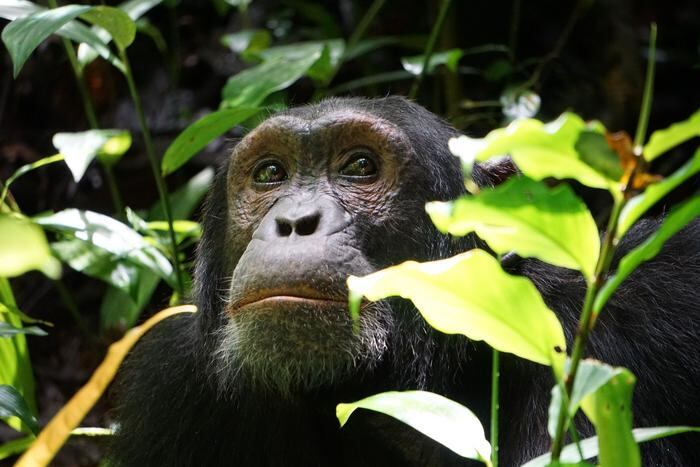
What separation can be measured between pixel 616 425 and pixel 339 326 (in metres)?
1.38

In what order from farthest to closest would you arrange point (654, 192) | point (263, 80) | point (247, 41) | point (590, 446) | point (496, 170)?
point (247, 41) → point (263, 80) → point (496, 170) → point (590, 446) → point (654, 192)

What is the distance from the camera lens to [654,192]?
1367 mm

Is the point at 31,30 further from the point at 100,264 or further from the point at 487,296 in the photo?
the point at 487,296

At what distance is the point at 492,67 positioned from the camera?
596 centimetres

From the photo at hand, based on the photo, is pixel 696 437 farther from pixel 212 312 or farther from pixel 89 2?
pixel 89 2

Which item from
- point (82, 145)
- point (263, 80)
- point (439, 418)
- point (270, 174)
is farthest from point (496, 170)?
point (439, 418)

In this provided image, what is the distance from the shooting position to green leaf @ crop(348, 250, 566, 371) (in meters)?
1.55

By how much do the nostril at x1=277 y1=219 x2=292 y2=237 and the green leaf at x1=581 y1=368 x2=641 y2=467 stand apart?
1485 mm

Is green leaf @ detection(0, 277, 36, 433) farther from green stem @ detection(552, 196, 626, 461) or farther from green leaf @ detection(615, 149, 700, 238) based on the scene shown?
green leaf @ detection(615, 149, 700, 238)

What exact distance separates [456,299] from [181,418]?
218cm

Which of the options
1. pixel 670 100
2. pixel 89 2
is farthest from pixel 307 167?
pixel 670 100

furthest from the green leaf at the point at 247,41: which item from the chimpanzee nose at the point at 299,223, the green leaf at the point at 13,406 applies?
the green leaf at the point at 13,406

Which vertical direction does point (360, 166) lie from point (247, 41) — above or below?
below

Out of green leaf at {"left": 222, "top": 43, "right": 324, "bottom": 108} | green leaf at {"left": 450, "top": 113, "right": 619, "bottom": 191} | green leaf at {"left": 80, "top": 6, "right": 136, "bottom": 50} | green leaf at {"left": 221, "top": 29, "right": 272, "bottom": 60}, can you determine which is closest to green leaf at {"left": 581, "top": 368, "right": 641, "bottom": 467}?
green leaf at {"left": 450, "top": 113, "right": 619, "bottom": 191}
